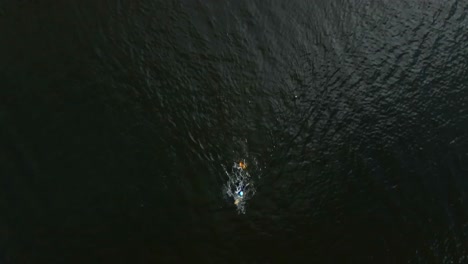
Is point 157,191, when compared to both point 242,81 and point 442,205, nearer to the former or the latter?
point 242,81

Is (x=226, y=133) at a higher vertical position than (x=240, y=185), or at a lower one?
higher

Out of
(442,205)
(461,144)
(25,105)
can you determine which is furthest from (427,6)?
(25,105)

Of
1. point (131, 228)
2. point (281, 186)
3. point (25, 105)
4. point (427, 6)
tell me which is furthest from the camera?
point (427, 6)

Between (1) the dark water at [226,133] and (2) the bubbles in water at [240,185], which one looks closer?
(1) the dark water at [226,133]

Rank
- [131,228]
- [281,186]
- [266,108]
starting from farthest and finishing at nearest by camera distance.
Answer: [266,108]
[281,186]
[131,228]

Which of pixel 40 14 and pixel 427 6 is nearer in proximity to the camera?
pixel 40 14

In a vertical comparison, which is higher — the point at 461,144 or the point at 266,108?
the point at 266,108

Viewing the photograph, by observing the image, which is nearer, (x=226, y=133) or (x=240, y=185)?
(x=240, y=185)

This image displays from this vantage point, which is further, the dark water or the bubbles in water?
the bubbles in water
